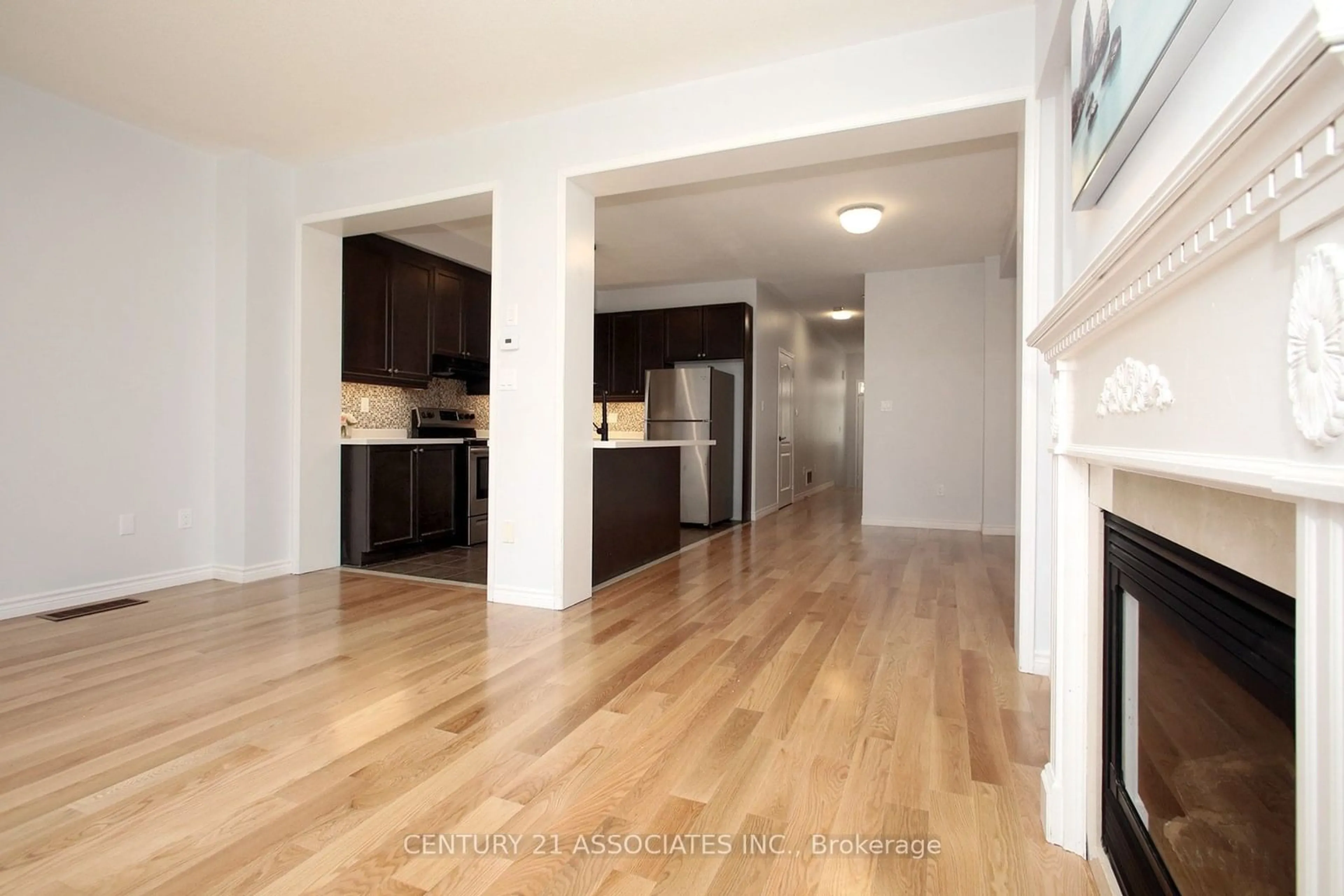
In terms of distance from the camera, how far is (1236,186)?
22.1 inches

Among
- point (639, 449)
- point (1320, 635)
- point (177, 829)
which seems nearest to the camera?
point (1320, 635)

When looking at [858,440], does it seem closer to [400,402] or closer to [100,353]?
[400,402]

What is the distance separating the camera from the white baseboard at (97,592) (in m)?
3.16

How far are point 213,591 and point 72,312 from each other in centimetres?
162

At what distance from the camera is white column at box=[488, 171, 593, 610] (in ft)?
10.9

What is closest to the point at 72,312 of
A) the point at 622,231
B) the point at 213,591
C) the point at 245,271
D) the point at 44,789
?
the point at 245,271

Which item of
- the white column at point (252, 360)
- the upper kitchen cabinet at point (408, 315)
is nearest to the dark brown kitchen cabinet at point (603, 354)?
the upper kitchen cabinet at point (408, 315)

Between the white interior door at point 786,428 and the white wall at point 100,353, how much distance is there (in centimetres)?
537

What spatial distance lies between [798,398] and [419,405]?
197 inches

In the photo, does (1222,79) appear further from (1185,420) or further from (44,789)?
(44,789)

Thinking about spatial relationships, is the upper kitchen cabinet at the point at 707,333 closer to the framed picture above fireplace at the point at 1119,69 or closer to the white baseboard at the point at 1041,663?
the white baseboard at the point at 1041,663

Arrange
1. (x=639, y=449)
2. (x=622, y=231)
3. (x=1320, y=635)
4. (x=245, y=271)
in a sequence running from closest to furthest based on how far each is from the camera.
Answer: (x=1320, y=635) → (x=245, y=271) → (x=639, y=449) → (x=622, y=231)

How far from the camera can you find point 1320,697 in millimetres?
520

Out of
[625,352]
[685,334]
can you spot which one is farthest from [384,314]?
[685,334]
